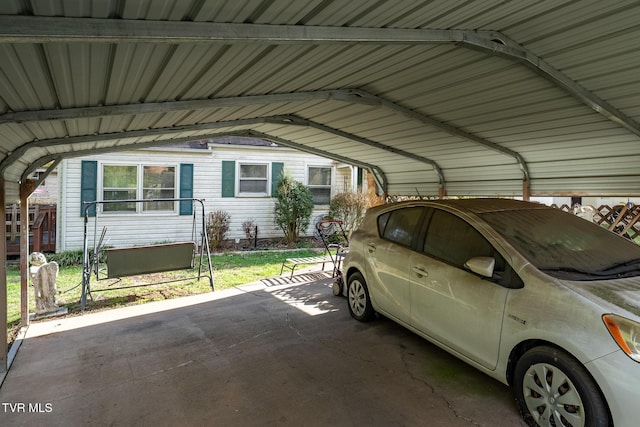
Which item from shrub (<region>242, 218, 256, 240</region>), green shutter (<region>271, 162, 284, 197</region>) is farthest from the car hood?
green shutter (<region>271, 162, 284, 197</region>)

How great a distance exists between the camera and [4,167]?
12.6 feet

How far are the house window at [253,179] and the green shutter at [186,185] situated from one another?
1609mm

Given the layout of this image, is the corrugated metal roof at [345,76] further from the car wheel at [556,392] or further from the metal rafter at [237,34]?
the car wheel at [556,392]

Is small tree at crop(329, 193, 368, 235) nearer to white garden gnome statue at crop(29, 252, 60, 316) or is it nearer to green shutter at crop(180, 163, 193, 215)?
green shutter at crop(180, 163, 193, 215)

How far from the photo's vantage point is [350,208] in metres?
12.9

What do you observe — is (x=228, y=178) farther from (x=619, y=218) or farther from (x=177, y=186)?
(x=619, y=218)

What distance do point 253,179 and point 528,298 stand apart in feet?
35.7

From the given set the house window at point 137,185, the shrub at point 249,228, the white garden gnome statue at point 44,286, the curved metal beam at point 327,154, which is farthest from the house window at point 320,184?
the white garden gnome statue at point 44,286

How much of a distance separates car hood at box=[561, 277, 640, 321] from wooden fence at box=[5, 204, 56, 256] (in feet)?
38.4

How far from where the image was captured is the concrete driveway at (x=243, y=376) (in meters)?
2.81

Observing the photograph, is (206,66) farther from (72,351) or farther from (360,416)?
(72,351)

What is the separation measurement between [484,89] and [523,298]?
8.39 feet

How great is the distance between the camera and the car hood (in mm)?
2230

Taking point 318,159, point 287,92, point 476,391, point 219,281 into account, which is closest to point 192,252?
point 219,281
